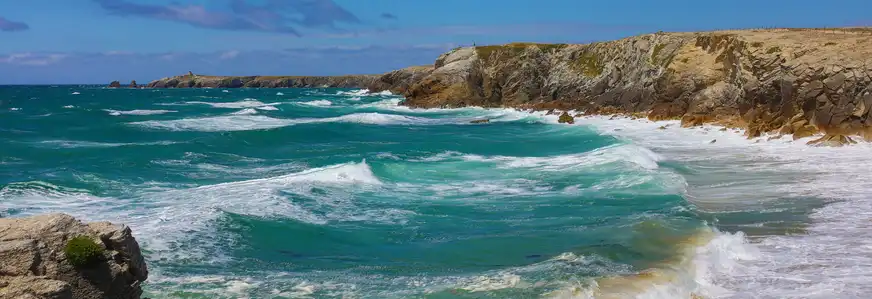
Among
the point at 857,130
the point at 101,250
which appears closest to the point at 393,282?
the point at 101,250

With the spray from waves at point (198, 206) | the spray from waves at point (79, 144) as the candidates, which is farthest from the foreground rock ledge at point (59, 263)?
the spray from waves at point (79, 144)

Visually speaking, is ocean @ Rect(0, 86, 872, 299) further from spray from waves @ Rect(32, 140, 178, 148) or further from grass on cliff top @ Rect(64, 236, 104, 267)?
grass on cliff top @ Rect(64, 236, 104, 267)

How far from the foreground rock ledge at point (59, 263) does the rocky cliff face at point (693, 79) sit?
26.3m

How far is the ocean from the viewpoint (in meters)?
11.9

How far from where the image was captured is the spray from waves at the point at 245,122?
5034 centimetres

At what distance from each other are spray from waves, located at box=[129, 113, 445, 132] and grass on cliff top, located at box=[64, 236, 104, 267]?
133 ft

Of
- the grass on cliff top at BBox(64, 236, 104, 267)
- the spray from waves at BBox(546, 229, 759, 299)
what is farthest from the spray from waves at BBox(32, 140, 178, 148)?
the grass on cliff top at BBox(64, 236, 104, 267)

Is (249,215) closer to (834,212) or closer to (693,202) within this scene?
(693,202)

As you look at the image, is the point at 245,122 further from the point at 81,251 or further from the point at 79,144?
the point at 81,251

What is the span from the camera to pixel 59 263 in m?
7.80

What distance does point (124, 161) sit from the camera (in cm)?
2822

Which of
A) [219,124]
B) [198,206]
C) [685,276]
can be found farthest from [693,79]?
[685,276]

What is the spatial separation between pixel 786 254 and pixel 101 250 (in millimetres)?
10543

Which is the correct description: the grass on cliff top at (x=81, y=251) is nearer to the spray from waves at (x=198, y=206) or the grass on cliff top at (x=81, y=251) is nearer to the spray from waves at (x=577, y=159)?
the spray from waves at (x=198, y=206)
